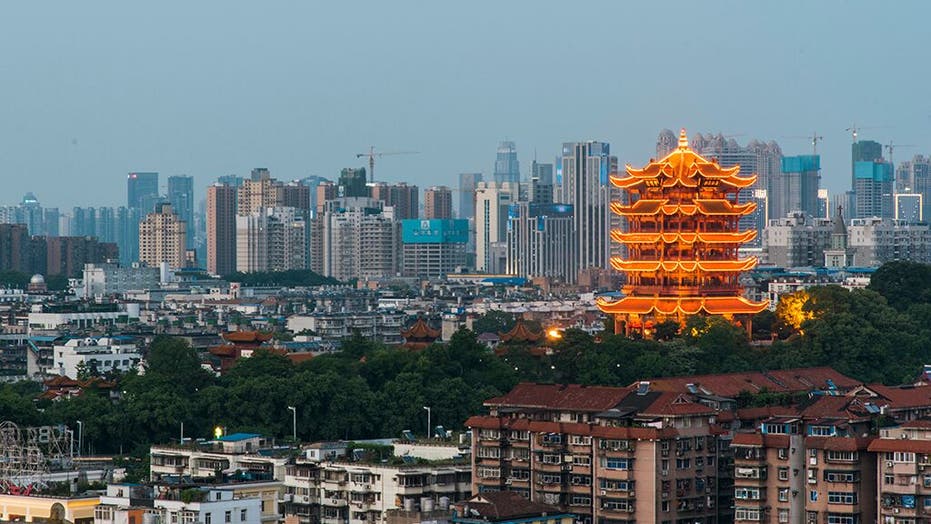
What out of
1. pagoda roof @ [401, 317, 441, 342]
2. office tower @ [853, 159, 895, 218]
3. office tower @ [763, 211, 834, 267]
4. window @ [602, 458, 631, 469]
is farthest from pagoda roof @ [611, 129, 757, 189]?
office tower @ [853, 159, 895, 218]

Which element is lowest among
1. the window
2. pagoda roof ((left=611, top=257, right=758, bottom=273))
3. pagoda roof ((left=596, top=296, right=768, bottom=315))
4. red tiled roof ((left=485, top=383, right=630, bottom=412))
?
the window

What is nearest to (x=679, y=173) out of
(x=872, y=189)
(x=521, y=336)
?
(x=521, y=336)

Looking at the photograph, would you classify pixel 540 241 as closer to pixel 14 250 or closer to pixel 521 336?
pixel 14 250

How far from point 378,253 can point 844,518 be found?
140 metres

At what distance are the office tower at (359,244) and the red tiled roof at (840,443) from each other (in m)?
136

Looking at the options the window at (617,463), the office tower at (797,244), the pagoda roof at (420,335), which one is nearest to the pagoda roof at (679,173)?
the pagoda roof at (420,335)

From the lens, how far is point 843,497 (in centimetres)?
4441

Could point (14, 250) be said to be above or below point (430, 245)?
below

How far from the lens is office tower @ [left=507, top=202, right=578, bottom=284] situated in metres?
193

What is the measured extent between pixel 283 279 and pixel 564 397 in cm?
11632

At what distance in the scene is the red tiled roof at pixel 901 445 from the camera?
43312 millimetres

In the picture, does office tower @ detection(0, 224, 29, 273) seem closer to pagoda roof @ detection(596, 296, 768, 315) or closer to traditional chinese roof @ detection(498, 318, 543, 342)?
traditional chinese roof @ detection(498, 318, 543, 342)

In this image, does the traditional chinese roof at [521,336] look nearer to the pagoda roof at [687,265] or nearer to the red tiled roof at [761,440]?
the pagoda roof at [687,265]

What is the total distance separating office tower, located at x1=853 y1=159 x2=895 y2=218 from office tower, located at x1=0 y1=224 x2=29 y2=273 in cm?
5978
